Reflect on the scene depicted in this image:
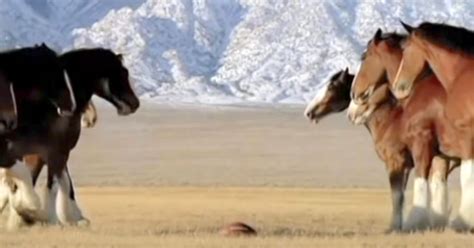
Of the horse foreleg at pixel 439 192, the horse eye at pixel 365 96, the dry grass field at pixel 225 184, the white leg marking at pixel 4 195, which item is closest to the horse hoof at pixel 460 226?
the dry grass field at pixel 225 184

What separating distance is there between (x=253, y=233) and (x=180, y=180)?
3314 cm

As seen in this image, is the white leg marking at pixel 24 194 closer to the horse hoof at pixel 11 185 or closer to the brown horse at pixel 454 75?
the horse hoof at pixel 11 185

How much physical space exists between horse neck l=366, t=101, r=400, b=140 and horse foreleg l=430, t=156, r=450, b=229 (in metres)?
1.20

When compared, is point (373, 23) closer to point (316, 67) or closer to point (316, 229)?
point (316, 67)

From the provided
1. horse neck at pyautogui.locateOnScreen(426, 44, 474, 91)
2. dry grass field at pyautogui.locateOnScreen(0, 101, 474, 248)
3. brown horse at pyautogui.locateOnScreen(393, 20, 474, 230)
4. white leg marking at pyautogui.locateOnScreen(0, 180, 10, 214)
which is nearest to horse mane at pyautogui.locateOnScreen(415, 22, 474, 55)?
brown horse at pyautogui.locateOnScreen(393, 20, 474, 230)

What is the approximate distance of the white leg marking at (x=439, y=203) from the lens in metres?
18.5

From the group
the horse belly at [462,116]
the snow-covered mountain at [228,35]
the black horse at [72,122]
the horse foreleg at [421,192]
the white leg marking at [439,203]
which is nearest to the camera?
the horse belly at [462,116]

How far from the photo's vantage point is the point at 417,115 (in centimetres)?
1925

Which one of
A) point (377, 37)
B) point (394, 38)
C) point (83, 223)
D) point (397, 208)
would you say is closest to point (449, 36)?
point (394, 38)

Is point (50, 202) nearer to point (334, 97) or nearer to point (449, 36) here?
point (334, 97)

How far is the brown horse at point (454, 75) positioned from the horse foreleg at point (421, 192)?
570mm

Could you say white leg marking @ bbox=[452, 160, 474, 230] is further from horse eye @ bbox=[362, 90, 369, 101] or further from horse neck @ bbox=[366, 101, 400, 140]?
horse eye @ bbox=[362, 90, 369, 101]

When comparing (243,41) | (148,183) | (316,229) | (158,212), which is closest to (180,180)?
(148,183)

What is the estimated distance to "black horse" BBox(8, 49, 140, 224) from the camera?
1966cm
